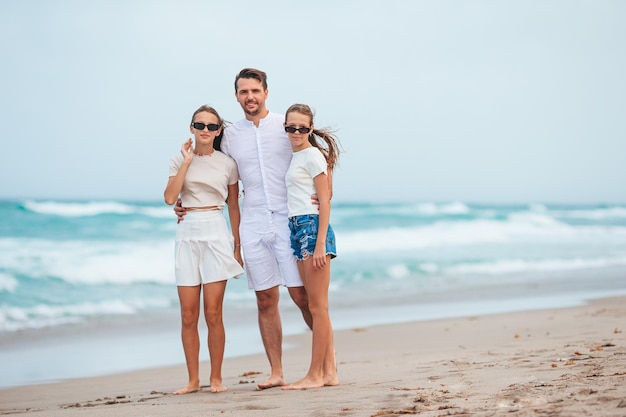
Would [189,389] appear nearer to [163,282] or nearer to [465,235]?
[163,282]

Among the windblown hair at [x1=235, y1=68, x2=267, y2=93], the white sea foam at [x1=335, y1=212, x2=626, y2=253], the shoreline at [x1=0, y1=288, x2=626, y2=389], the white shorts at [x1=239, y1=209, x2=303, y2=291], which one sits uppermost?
the white sea foam at [x1=335, y1=212, x2=626, y2=253]

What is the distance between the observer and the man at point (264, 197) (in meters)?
5.02

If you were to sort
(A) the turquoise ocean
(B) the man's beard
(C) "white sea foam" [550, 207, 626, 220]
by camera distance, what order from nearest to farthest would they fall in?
(B) the man's beard → (A) the turquoise ocean → (C) "white sea foam" [550, 207, 626, 220]

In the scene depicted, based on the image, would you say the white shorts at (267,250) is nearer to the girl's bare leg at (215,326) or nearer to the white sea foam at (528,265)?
the girl's bare leg at (215,326)

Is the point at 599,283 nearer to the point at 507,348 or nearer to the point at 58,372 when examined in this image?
the point at 507,348

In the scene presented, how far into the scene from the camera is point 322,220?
15.6ft

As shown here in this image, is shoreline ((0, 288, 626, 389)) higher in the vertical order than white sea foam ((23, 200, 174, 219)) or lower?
lower

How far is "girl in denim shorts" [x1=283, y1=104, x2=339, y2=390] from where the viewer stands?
15.7ft

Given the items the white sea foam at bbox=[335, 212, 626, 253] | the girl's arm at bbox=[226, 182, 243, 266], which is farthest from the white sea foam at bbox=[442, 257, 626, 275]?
the girl's arm at bbox=[226, 182, 243, 266]

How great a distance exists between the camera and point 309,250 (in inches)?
190

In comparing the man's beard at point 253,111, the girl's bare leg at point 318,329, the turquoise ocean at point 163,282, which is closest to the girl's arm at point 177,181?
the man's beard at point 253,111

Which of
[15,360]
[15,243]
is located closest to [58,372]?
[15,360]

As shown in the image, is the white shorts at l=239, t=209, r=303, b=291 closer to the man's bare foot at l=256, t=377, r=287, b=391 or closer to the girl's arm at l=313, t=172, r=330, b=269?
the girl's arm at l=313, t=172, r=330, b=269

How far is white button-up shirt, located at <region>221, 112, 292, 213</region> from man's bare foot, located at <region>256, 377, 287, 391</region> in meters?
1.17
